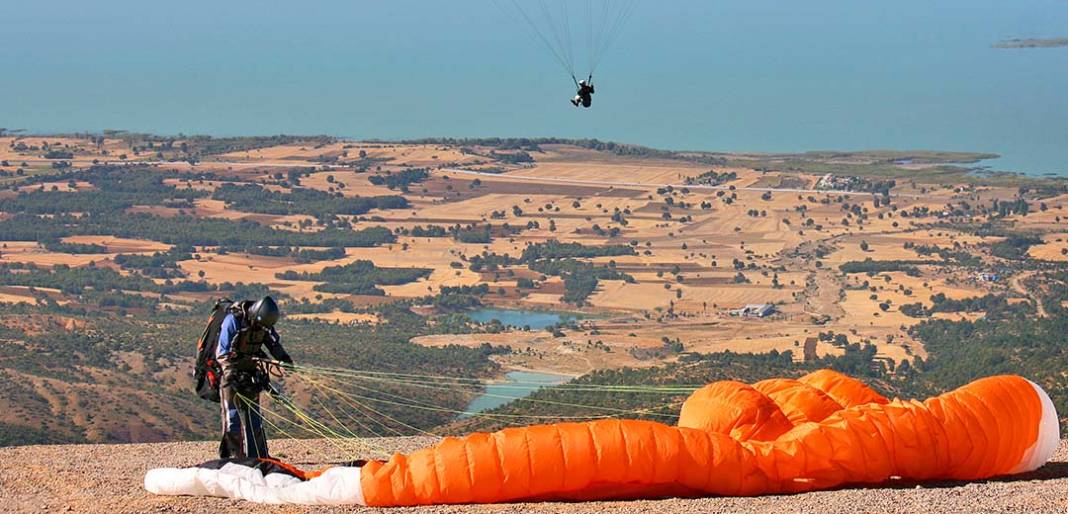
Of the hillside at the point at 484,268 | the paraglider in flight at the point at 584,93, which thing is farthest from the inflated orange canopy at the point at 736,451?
the paraglider in flight at the point at 584,93

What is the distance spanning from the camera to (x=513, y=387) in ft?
155

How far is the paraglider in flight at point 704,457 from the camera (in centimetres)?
1368

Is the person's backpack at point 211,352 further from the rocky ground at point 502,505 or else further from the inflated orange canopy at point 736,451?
the inflated orange canopy at point 736,451

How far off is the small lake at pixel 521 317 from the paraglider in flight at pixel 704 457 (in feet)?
170

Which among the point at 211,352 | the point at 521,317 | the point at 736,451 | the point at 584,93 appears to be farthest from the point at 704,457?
the point at 521,317

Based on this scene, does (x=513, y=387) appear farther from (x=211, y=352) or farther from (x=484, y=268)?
(x=484, y=268)

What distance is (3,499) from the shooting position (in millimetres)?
14734

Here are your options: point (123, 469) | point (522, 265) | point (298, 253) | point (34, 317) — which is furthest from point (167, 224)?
point (123, 469)

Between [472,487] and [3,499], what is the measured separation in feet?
14.3

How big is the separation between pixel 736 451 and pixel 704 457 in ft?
0.99

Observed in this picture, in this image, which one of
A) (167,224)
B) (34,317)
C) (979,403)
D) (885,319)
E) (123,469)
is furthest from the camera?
(167,224)

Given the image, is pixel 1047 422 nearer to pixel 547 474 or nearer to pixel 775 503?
pixel 775 503

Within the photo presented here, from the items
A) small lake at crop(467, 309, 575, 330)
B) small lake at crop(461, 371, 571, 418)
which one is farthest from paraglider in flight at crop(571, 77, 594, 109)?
small lake at crop(467, 309, 575, 330)

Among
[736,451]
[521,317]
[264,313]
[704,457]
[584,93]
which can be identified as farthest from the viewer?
[521,317]
